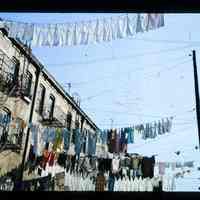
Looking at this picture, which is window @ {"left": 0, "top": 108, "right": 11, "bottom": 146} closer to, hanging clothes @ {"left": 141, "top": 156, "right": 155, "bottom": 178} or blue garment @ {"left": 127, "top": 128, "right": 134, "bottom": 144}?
blue garment @ {"left": 127, "top": 128, "right": 134, "bottom": 144}

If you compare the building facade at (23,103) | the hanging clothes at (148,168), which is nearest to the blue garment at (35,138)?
the building facade at (23,103)

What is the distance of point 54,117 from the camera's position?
13.7m

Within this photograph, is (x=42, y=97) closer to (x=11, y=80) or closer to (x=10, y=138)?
(x=11, y=80)

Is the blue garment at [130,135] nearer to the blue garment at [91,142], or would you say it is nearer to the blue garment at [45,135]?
the blue garment at [91,142]

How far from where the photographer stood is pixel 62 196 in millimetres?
5340

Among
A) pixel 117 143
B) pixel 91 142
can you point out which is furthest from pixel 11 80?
pixel 117 143

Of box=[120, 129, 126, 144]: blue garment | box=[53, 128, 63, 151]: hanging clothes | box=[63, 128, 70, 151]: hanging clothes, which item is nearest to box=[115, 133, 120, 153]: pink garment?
box=[120, 129, 126, 144]: blue garment

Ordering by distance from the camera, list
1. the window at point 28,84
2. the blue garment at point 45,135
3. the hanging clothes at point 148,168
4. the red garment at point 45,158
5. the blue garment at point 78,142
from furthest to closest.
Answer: the window at point 28,84 → the red garment at point 45,158 → the blue garment at point 45,135 → the hanging clothes at point 148,168 → the blue garment at point 78,142

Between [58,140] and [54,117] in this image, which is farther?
[54,117]

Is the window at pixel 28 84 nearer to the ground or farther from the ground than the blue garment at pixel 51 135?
farther from the ground

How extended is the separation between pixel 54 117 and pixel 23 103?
5.42 ft

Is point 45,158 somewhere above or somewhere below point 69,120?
below

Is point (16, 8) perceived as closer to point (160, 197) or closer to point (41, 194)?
point (41, 194)

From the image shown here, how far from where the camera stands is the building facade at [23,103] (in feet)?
36.3
